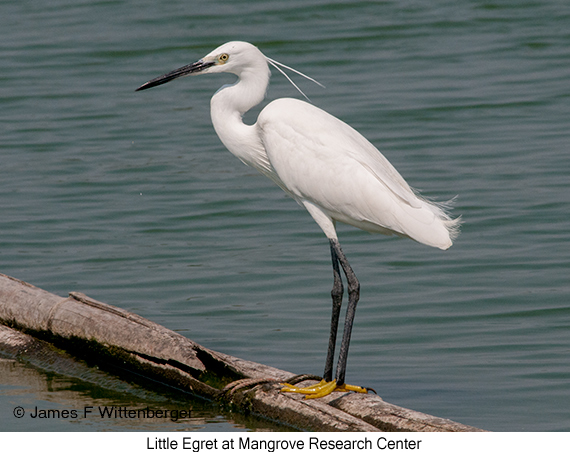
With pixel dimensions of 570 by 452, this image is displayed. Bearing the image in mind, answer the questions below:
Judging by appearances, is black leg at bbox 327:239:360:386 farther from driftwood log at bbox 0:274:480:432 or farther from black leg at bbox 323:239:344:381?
driftwood log at bbox 0:274:480:432

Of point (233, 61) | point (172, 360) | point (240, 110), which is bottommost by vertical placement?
point (172, 360)

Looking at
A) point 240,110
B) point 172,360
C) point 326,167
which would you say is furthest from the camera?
point 240,110

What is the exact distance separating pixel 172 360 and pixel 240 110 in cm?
176

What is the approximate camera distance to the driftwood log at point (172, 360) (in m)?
4.57

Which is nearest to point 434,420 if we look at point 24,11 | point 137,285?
point 137,285

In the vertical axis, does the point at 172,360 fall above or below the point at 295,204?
below

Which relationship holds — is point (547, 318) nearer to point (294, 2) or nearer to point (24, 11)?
point (294, 2)

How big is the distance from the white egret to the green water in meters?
1.09

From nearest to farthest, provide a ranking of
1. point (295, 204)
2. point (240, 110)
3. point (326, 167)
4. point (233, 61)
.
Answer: point (326, 167), point (233, 61), point (240, 110), point (295, 204)

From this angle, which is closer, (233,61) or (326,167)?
(326,167)

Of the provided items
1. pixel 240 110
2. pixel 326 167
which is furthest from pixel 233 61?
pixel 326 167

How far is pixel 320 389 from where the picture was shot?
201 inches

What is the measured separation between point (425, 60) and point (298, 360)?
1000 cm

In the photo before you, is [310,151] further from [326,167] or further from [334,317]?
[334,317]
